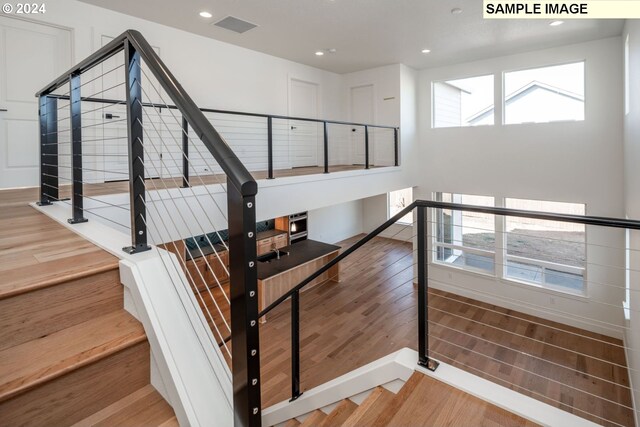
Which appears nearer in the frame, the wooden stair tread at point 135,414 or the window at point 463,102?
the wooden stair tread at point 135,414

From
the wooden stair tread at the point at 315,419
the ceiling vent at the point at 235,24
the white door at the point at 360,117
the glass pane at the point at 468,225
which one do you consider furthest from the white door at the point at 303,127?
the wooden stair tread at the point at 315,419

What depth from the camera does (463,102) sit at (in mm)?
7160

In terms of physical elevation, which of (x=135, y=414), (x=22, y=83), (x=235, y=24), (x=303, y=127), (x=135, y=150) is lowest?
(x=135, y=414)

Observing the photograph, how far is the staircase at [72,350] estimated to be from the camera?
0.90 m

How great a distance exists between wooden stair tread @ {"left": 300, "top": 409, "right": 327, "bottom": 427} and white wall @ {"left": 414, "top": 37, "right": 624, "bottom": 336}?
168 inches

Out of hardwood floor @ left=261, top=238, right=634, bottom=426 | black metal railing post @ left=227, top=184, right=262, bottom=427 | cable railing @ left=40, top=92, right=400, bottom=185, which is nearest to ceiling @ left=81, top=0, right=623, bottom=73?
cable railing @ left=40, top=92, right=400, bottom=185

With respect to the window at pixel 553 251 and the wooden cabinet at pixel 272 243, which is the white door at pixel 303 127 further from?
the window at pixel 553 251

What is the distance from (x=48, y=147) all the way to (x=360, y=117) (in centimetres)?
623

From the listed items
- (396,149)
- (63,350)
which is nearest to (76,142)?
(63,350)

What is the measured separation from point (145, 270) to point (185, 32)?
493 centimetres

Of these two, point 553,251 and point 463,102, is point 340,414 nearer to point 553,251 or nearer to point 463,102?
point 553,251

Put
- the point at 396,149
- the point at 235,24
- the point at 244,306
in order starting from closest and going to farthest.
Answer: the point at 244,306, the point at 235,24, the point at 396,149

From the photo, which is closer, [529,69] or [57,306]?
[57,306]

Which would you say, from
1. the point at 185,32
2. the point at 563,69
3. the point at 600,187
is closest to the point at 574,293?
the point at 600,187
